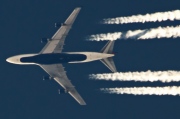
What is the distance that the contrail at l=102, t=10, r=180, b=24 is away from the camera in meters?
143

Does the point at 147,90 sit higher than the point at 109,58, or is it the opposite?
the point at 109,58

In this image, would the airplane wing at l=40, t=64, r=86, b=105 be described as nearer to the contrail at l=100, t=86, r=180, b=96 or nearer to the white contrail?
the contrail at l=100, t=86, r=180, b=96

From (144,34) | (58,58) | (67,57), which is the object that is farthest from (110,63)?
(58,58)

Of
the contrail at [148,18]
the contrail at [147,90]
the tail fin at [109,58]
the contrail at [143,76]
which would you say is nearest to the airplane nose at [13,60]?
the contrail at [143,76]

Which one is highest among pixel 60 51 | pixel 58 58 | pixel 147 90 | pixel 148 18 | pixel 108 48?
pixel 148 18

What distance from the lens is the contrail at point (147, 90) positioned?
471ft

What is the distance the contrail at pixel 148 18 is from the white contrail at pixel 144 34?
206 cm

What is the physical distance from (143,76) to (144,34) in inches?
344

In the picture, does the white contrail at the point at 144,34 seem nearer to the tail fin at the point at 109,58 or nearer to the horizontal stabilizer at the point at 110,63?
the tail fin at the point at 109,58

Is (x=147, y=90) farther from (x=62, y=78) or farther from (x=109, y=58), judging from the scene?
(x=62, y=78)

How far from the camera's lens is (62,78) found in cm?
15475

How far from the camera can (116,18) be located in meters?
154

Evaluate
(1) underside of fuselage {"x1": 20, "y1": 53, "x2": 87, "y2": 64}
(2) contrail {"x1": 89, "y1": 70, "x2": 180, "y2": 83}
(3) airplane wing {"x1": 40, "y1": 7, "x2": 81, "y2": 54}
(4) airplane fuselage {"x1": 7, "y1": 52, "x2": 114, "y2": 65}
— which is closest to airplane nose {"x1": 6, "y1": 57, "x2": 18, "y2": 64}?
(4) airplane fuselage {"x1": 7, "y1": 52, "x2": 114, "y2": 65}

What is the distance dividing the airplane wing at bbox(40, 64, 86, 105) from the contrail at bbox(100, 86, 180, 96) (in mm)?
5686
